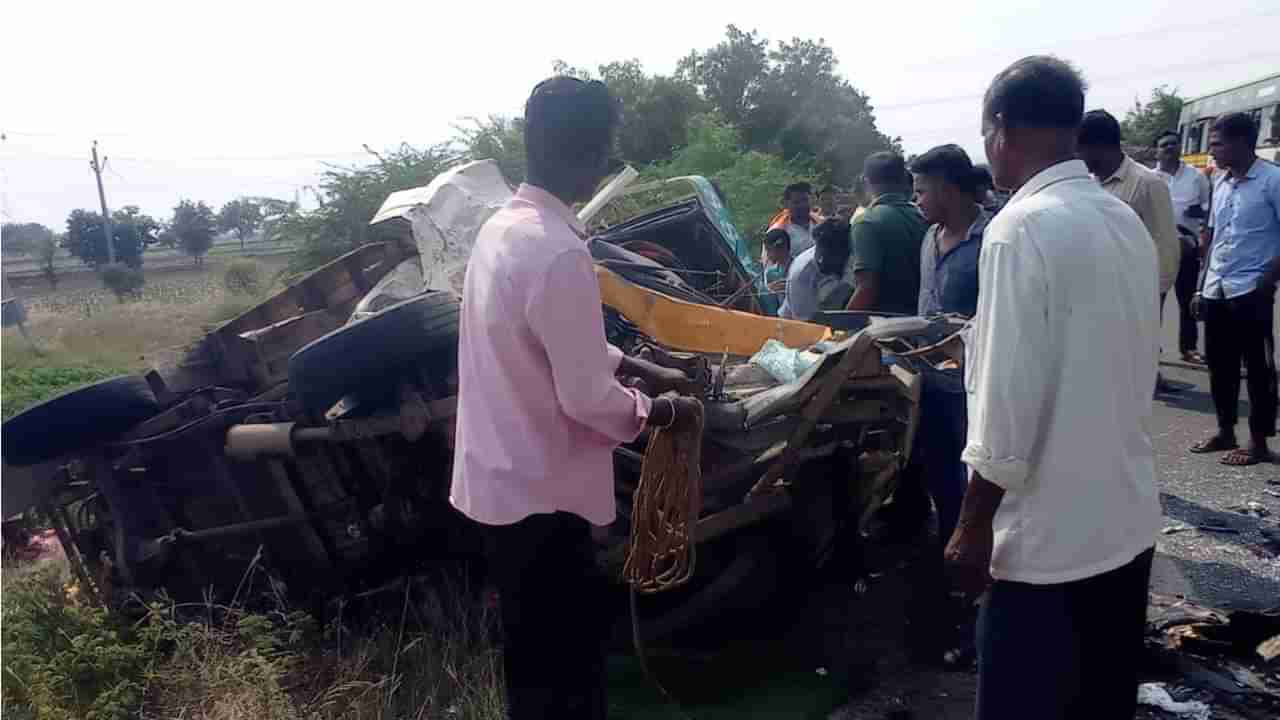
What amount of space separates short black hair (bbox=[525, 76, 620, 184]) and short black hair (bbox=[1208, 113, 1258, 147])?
4533 millimetres

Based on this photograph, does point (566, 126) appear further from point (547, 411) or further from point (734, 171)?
point (734, 171)

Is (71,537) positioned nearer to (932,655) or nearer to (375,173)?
(932,655)

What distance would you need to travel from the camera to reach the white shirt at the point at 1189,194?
841 centimetres

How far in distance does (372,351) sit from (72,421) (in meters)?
1.52

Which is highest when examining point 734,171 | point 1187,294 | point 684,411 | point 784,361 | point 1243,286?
point 734,171

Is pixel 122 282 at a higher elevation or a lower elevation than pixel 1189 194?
lower

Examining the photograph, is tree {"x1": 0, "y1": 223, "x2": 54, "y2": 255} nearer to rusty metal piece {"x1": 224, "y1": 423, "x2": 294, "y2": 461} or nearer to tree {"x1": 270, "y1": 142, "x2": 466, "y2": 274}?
tree {"x1": 270, "y1": 142, "x2": 466, "y2": 274}

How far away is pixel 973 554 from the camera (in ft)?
6.75

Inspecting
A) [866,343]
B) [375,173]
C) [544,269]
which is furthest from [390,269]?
[375,173]

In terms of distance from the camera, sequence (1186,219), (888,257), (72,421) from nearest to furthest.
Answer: (72,421) → (888,257) → (1186,219)

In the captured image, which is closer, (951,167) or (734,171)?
(951,167)

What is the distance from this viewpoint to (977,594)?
2.18 metres

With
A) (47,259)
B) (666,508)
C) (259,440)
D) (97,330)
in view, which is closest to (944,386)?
(666,508)

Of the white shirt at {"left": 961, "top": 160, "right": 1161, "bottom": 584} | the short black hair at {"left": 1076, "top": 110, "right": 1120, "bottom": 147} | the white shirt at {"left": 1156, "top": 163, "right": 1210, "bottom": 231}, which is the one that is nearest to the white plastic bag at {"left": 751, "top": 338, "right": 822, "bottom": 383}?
the white shirt at {"left": 961, "top": 160, "right": 1161, "bottom": 584}
